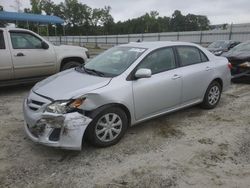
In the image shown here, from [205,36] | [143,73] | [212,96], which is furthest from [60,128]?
[205,36]

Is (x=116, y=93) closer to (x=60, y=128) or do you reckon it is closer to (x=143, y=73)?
(x=143, y=73)

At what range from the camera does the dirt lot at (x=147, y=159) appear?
10.2ft

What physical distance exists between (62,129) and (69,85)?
770 millimetres

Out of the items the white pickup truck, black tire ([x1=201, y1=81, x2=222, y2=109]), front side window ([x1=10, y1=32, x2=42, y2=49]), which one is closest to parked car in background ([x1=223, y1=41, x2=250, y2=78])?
black tire ([x1=201, y1=81, x2=222, y2=109])

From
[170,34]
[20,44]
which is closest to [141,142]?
[20,44]

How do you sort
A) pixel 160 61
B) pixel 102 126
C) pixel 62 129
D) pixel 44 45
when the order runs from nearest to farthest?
pixel 62 129, pixel 102 126, pixel 160 61, pixel 44 45

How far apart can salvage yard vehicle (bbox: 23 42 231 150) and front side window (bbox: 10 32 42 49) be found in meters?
2.91

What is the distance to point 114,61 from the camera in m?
4.66

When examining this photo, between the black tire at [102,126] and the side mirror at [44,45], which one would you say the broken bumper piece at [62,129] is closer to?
the black tire at [102,126]

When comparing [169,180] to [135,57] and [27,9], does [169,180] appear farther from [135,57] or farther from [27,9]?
[27,9]

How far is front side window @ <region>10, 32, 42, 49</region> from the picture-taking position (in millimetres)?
6867

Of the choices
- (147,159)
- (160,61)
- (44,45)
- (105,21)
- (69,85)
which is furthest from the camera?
(105,21)

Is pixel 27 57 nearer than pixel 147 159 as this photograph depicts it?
No

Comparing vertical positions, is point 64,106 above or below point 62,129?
above
